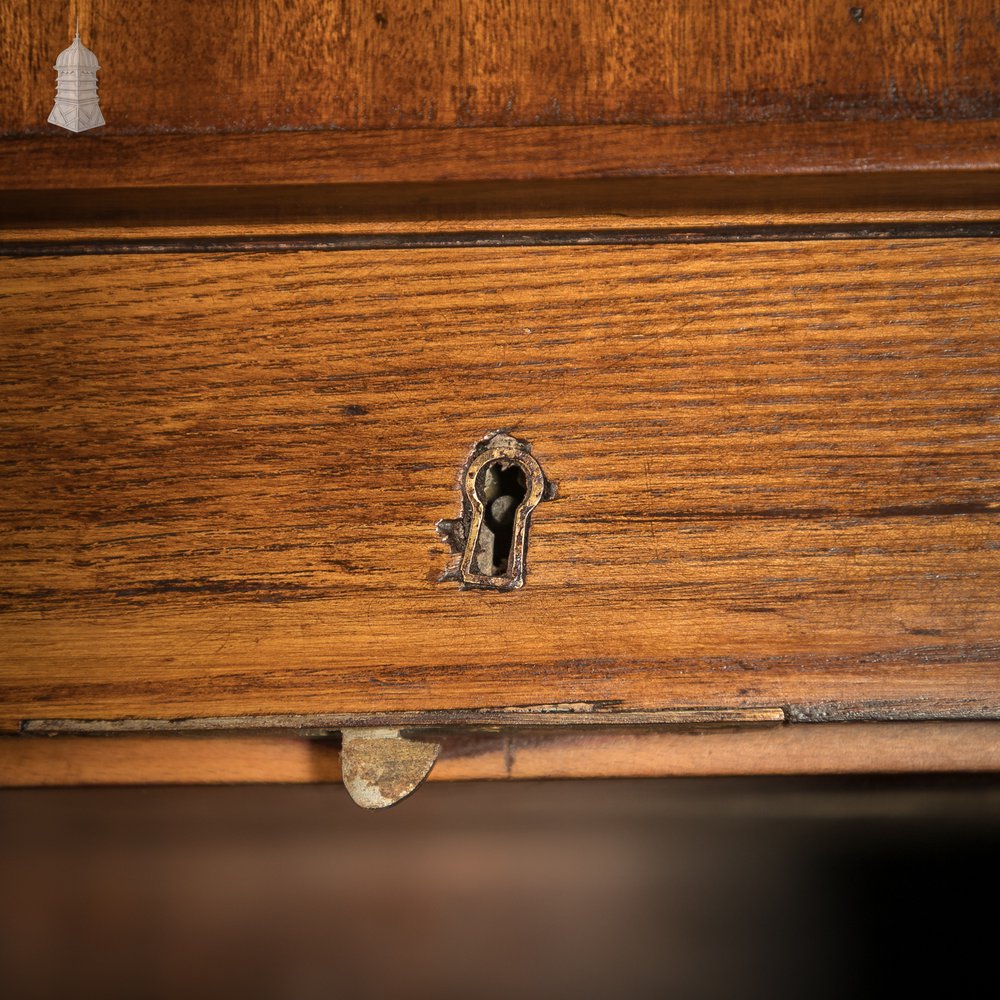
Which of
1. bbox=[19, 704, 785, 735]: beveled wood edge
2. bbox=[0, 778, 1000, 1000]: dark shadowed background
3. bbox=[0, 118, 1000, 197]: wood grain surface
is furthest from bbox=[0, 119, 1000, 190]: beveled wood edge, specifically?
bbox=[0, 778, 1000, 1000]: dark shadowed background

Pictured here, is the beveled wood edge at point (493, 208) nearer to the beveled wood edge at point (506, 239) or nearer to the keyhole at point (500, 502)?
the beveled wood edge at point (506, 239)

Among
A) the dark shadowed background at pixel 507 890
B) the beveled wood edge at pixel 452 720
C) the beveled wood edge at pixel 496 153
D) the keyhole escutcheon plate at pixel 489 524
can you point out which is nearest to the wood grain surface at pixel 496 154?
the beveled wood edge at pixel 496 153

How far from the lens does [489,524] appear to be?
51cm

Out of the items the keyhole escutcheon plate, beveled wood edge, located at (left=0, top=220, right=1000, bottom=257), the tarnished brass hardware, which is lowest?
the tarnished brass hardware

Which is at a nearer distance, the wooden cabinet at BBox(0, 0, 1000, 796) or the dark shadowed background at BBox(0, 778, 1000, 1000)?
the wooden cabinet at BBox(0, 0, 1000, 796)

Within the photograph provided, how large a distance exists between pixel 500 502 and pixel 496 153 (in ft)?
0.64

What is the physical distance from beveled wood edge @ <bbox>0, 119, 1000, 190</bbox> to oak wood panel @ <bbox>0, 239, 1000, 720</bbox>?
5 cm

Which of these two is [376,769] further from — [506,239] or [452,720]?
[506,239]

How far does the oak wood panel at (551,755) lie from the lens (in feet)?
1.68

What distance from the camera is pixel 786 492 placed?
0.49 meters

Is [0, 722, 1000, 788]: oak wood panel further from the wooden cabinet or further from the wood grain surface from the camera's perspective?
the wood grain surface

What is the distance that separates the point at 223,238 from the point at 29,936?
86cm

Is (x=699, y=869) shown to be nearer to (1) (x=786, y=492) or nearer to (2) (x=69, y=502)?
(1) (x=786, y=492)

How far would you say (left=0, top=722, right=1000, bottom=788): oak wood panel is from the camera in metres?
0.51
